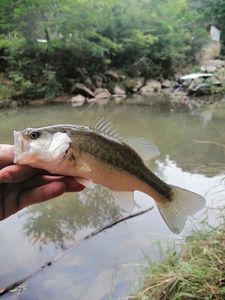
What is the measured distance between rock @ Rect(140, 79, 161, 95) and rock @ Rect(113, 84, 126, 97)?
43.1 inches

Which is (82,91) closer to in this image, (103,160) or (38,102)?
(38,102)

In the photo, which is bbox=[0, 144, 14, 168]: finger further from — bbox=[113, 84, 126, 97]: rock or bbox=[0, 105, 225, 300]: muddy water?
bbox=[113, 84, 126, 97]: rock

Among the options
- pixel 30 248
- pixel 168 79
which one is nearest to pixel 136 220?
pixel 30 248

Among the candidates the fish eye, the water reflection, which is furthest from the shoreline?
the fish eye

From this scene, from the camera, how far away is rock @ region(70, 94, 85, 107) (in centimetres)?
1619

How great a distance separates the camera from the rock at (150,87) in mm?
20395

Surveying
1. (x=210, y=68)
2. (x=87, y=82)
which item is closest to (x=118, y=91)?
(x=87, y=82)

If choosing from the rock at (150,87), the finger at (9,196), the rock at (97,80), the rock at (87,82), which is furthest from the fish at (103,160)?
the rock at (150,87)

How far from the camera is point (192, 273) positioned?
2602 mm

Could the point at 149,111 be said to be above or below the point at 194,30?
below

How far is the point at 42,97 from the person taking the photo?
1684 centimetres

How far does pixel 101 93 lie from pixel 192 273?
52.9 ft

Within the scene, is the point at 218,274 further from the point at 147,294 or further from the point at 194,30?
the point at 194,30

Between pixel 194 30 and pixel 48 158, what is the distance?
2660 centimetres
